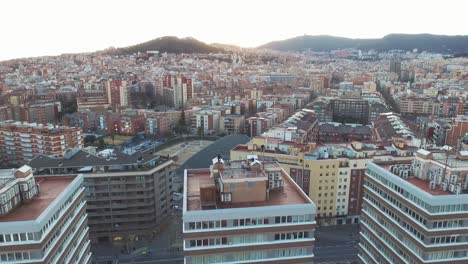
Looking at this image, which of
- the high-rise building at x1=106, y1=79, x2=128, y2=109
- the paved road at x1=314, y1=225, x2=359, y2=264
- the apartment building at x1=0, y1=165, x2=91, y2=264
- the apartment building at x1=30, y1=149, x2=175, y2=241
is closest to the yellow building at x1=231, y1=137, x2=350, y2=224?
the paved road at x1=314, y1=225, x2=359, y2=264

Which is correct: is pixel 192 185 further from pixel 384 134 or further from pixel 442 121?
pixel 442 121

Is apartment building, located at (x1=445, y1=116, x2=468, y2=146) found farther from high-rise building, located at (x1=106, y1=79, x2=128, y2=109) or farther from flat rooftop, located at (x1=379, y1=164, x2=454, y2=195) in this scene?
high-rise building, located at (x1=106, y1=79, x2=128, y2=109)

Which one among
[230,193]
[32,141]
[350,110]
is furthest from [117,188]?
[350,110]

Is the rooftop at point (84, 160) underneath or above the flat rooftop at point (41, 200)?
underneath

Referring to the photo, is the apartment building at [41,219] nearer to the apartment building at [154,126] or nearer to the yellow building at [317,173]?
the yellow building at [317,173]

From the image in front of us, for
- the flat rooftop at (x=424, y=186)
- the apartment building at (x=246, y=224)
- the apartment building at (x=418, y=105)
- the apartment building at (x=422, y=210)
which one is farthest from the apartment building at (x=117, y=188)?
the apartment building at (x=418, y=105)

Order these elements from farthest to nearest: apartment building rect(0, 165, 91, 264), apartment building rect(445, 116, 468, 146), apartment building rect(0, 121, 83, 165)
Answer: apartment building rect(445, 116, 468, 146) < apartment building rect(0, 121, 83, 165) < apartment building rect(0, 165, 91, 264)

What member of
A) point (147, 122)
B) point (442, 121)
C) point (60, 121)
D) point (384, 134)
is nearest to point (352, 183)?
point (384, 134)
